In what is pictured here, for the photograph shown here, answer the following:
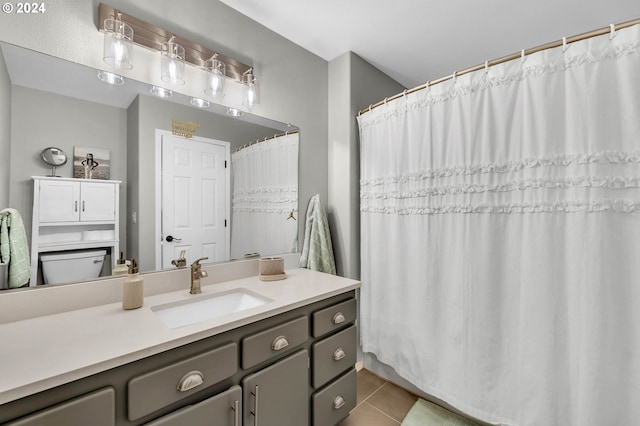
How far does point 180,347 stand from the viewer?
0.92 metres

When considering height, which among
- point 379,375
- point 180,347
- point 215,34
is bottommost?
point 379,375

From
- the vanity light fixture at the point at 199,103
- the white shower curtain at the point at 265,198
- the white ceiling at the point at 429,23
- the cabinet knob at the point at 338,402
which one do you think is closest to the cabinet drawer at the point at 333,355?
the cabinet knob at the point at 338,402

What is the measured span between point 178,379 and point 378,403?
1504 millimetres

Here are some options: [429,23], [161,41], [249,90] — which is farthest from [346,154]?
[161,41]

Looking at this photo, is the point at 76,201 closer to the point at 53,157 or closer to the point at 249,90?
the point at 53,157

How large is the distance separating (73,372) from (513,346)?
5.91 ft

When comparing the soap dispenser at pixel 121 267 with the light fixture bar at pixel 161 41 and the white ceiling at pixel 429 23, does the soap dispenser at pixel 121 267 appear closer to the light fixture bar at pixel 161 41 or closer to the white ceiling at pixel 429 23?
the light fixture bar at pixel 161 41

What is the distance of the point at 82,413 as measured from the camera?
0.73 m

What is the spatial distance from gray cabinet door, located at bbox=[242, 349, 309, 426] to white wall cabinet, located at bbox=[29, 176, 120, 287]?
2.84ft

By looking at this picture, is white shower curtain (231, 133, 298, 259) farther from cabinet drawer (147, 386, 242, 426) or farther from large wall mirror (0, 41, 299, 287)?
cabinet drawer (147, 386, 242, 426)

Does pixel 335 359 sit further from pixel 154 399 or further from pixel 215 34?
pixel 215 34

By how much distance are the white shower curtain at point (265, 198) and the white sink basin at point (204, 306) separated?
12.6 inches

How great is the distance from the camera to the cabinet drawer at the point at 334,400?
4.44 feet

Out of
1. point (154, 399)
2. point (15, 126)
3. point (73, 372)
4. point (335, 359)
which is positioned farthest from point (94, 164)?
point (335, 359)
